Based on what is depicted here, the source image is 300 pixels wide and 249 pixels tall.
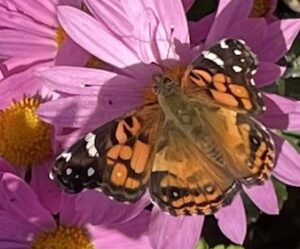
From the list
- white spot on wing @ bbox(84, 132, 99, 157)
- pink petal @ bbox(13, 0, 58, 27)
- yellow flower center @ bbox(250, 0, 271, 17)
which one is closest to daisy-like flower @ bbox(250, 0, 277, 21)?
yellow flower center @ bbox(250, 0, 271, 17)

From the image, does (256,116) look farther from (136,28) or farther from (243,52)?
(136,28)

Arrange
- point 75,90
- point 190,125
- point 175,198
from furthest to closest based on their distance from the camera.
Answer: point 75,90 → point 190,125 → point 175,198

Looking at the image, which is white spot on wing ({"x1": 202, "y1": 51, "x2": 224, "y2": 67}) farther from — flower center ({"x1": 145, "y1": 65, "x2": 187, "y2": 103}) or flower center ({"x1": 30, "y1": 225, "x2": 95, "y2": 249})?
flower center ({"x1": 30, "y1": 225, "x2": 95, "y2": 249})

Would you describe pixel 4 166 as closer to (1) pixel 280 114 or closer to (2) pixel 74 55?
(2) pixel 74 55

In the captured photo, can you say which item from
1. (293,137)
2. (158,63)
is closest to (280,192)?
(293,137)

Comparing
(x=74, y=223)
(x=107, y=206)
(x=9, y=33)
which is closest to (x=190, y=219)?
(x=107, y=206)
